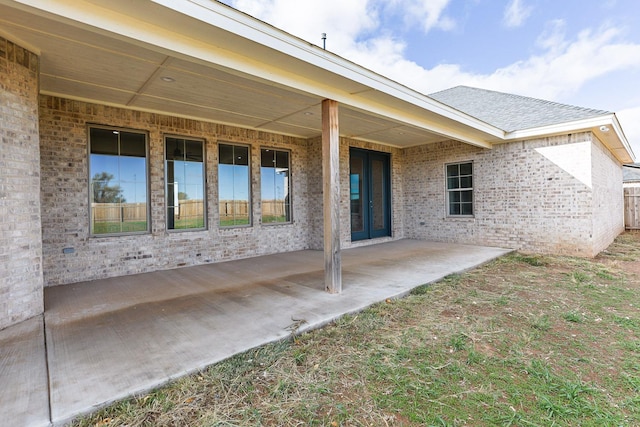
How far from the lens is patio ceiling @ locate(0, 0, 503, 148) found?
2.66m

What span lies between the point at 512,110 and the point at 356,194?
198 inches

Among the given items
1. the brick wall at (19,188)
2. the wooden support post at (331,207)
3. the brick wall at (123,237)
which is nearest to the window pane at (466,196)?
the brick wall at (123,237)

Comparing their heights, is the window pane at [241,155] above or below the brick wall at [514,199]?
above

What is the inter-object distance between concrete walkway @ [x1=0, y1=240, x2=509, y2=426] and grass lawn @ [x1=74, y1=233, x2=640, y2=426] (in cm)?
21

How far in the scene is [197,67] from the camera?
390 cm

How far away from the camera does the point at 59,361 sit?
2.46 metres

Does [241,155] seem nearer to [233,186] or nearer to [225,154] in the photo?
[225,154]

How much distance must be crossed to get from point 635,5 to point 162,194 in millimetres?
11524

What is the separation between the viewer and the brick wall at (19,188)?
3115 mm

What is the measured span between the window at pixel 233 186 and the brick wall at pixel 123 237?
5.8 inches

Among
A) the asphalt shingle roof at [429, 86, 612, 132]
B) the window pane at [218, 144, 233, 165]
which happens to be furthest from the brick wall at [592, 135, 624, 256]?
the window pane at [218, 144, 233, 165]

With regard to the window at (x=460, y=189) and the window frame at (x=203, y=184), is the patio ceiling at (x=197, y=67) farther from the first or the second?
the window at (x=460, y=189)

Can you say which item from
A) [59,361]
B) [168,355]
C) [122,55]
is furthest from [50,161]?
[168,355]

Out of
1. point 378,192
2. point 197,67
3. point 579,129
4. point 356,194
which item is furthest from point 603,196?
point 197,67
